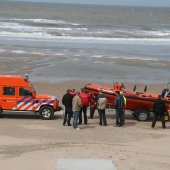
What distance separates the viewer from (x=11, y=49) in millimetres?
42625

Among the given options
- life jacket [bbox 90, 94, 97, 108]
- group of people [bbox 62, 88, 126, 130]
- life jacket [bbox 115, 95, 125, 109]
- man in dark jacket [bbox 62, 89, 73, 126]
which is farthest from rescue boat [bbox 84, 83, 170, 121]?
man in dark jacket [bbox 62, 89, 73, 126]

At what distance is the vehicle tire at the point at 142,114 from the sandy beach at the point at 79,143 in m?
0.31

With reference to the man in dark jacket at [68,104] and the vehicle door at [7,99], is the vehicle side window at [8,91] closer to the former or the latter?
the vehicle door at [7,99]

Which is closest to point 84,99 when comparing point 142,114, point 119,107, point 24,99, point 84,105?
point 84,105

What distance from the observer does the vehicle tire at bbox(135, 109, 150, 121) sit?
66.0ft

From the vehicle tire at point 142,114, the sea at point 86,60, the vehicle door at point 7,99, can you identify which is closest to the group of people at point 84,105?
the vehicle tire at point 142,114

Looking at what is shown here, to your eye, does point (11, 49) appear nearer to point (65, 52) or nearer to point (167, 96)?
point (65, 52)

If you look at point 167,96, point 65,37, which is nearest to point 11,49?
point 65,37

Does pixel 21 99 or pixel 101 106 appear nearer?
pixel 101 106

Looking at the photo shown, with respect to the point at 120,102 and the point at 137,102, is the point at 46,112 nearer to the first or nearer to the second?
the point at 120,102

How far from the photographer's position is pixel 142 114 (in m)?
20.2

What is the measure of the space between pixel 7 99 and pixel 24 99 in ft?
2.17

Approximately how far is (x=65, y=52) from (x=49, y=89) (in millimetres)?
16694

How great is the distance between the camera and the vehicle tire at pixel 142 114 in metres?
20.1
